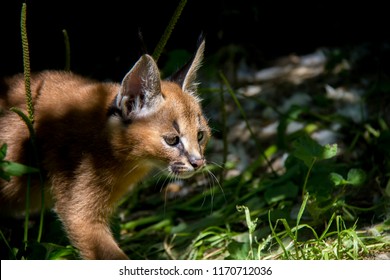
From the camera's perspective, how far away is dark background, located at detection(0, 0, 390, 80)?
254 inches

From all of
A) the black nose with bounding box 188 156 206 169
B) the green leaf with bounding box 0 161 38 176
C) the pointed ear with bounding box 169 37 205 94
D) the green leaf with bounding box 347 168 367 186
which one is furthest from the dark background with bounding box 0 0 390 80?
the black nose with bounding box 188 156 206 169

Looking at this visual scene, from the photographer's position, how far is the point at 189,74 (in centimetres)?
463

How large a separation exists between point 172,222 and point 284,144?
1.24m

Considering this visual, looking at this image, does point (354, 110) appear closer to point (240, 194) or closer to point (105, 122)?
point (240, 194)

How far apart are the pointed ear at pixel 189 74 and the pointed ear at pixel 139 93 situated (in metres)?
0.39

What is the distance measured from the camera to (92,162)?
14.3 ft

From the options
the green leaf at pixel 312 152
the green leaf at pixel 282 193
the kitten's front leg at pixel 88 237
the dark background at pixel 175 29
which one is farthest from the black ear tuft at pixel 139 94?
the dark background at pixel 175 29

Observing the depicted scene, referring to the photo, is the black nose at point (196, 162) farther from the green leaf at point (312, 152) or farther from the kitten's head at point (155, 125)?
the green leaf at point (312, 152)

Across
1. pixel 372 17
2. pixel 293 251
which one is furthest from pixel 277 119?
pixel 293 251

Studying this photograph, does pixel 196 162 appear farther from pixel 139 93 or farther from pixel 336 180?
pixel 336 180

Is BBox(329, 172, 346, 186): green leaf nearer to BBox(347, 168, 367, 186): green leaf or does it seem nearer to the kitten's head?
BBox(347, 168, 367, 186): green leaf

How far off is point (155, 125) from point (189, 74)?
0.56 m

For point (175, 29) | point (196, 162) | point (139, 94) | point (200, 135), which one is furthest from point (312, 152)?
point (175, 29)
